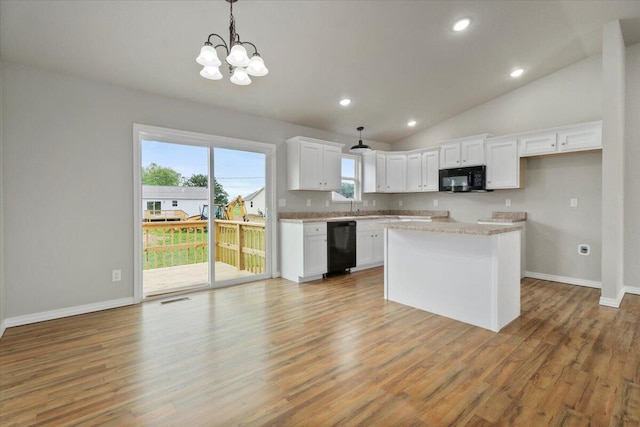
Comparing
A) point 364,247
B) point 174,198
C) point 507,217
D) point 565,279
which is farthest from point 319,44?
point 565,279

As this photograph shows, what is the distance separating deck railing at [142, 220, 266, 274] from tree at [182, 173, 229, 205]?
0.31 m

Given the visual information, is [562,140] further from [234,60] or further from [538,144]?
[234,60]

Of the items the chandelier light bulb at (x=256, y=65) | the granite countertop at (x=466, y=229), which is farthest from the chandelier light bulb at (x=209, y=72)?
the granite countertop at (x=466, y=229)

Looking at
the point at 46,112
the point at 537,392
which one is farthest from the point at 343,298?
the point at 46,112

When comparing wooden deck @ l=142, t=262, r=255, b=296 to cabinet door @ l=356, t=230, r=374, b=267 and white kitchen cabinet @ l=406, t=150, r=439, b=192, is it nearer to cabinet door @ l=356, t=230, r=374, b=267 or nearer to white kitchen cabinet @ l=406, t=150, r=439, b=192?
cabinet door @ l=356, t=230, r=374, b=267

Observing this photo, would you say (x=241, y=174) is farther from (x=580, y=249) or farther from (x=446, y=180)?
(x=580, y=249)

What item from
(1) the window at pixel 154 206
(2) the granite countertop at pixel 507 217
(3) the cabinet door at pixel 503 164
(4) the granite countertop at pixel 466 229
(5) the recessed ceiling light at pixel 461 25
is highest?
(5) the recessed ceiling light at pixel 461 25

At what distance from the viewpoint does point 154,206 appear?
3.91m

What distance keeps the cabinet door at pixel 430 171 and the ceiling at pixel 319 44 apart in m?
1.24

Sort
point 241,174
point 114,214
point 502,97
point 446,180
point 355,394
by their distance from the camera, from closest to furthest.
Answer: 1. point 355,394
2. point 114,214
3. point 241,174
4. point 502,97
5. point 446,180

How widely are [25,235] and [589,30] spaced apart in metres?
6.56

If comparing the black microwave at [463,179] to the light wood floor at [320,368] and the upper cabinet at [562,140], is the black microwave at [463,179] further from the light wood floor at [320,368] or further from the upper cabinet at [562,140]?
the light wood floor at [320,368]

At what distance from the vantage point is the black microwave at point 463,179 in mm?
4930

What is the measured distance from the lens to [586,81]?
4188 millimetres
